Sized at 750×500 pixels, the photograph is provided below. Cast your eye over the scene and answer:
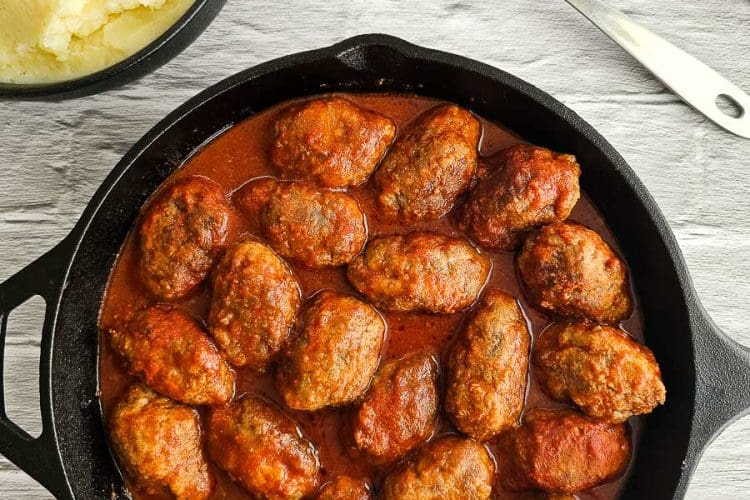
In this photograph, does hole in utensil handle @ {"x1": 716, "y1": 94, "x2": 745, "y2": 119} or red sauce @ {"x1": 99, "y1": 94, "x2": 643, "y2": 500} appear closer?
red sauce @ {"x1": 99, "y1": 94, "x2": 643, "y2": 500}

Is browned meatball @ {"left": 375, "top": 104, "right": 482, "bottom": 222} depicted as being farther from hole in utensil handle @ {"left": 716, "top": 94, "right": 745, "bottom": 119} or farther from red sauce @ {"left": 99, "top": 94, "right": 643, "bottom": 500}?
hole in utensil handle @ {"left": 716, "top": 94, "right": 745, "bottom": 119}

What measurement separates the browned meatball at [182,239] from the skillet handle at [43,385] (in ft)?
1.16

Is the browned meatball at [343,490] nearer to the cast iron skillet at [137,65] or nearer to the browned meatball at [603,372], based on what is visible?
the browned meatball at [603,372]

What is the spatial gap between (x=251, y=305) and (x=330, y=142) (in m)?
0.71

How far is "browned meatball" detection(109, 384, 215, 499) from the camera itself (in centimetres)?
288

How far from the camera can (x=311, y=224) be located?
2.95 metres

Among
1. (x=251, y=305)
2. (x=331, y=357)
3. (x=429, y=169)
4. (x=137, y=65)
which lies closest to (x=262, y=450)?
(x=331, y=357)

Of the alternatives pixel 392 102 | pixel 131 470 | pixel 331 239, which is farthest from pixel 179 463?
pixel 392 102

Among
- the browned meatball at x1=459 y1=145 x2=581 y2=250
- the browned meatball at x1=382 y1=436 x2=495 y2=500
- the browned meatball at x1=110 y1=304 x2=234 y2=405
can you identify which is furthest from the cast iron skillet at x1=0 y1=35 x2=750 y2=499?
the browned meatball at x1=382 y1=436 x2=495 y2=500

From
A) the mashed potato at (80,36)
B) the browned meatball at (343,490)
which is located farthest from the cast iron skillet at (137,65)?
the browned meatball at (343,490)

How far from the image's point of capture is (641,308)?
3113 mm

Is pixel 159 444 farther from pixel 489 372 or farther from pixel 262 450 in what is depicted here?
pixel 489 372

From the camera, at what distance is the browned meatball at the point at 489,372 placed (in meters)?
2.83

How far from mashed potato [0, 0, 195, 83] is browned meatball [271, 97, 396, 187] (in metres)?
0.61
